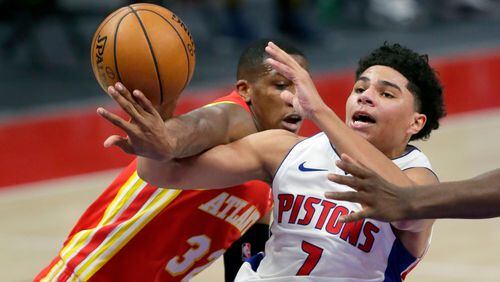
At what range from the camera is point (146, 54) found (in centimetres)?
411

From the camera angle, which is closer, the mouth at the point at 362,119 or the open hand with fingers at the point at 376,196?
the open hand with fingers at the point at 376,196

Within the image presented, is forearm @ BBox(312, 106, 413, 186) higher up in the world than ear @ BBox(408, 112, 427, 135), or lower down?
lower down

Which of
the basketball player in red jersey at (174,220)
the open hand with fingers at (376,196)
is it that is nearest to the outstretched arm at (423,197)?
the open hand with fingers at (376,196)

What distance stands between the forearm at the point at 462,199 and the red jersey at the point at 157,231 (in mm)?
1500

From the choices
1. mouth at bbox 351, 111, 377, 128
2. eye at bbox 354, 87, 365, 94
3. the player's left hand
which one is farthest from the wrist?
eye at bbox 354, 87, 365, 94

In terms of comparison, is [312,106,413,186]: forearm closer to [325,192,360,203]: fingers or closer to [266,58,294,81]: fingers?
[266,58,294,81]: fingers

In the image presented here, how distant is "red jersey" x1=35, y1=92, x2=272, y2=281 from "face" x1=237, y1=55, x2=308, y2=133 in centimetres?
11

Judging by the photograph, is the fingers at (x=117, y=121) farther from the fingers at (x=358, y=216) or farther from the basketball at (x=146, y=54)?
the fingers at (x=358, y=216)

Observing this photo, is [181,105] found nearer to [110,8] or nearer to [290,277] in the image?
[110,8]

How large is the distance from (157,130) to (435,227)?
538 cm

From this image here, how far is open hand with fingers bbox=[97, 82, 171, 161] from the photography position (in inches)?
156

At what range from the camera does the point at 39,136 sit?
12.5 metres

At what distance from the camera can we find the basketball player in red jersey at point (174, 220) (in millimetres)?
4938

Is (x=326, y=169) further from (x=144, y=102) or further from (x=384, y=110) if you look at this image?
(x=144, y=102)
